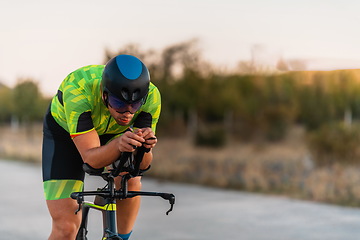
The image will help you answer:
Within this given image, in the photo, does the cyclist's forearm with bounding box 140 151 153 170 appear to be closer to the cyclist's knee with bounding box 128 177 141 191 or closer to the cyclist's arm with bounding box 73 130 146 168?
the cyclist's arm with bounding box 73 130 146 168

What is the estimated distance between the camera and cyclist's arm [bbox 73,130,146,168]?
3.13m

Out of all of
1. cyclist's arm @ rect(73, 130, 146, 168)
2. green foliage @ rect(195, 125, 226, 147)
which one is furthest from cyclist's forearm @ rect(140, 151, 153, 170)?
green foliage @ rect(195, 125, 226, 147)

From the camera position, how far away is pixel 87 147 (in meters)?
3.59

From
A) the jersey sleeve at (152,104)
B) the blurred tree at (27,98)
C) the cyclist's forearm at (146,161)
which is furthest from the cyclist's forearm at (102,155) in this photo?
the blurred tree at (27,98)

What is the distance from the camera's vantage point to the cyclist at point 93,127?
331 cm

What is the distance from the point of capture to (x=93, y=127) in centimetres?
370

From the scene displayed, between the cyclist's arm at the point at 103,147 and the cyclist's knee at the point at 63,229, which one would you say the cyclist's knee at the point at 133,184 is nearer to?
the cyclist's knee at the point at 63,229

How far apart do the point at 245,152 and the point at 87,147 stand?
2117 cm

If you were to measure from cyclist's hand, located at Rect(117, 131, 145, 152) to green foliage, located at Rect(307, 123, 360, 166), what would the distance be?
1262cm

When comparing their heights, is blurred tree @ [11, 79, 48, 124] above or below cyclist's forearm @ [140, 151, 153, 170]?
below

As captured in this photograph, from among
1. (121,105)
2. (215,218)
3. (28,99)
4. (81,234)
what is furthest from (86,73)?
(28,99)

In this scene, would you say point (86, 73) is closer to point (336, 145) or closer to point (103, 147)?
point (103, 147)

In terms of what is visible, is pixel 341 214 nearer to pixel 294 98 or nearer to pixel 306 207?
pixel 306 207

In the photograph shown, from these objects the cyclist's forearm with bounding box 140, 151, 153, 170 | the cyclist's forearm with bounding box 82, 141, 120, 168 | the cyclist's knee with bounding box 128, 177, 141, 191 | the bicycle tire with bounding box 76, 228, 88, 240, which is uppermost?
the cyclist's forearm with bounding box 82, 141, 120, 168
